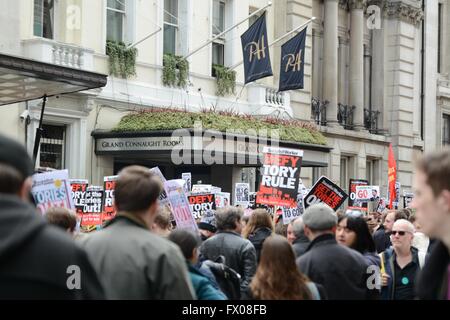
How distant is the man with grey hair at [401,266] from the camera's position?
9219 millimetres

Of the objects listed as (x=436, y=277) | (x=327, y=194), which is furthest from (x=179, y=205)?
(x=436, y=277)

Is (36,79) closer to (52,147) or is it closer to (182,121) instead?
(52,147)

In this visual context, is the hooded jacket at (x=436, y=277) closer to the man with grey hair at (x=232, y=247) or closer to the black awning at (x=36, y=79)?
the man with grey hair at (x=232, y=247)

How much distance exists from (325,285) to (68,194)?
408 cm

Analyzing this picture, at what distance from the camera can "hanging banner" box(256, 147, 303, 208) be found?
576 inches

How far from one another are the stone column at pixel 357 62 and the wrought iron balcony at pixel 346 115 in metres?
0.15

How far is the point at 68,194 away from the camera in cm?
1102

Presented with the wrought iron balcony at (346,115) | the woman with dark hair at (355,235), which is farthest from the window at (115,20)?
the woman with dark hair at (355,235)

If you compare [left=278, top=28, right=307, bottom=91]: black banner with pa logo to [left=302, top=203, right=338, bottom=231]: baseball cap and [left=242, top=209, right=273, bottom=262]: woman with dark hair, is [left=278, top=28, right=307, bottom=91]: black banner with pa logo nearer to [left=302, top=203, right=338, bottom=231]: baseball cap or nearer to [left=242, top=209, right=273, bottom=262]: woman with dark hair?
[left=242, top=209, right=273, bottom=262]: woman with dark hair

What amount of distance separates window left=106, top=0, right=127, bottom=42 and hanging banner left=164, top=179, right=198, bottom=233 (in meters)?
13.3

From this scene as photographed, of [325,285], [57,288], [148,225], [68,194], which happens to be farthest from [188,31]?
[57,288]

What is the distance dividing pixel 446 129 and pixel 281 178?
91.0 ft

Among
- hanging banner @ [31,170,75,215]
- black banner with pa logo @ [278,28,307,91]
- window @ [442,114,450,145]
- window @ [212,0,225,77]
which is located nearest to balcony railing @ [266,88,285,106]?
window @ [212,0,225,77]

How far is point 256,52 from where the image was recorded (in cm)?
2580
